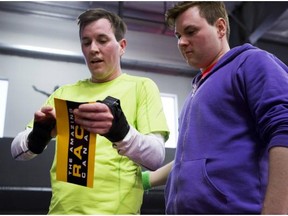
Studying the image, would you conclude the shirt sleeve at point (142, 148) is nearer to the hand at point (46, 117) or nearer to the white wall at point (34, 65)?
the hand at point (46, 117)

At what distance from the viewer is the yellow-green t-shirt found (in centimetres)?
87

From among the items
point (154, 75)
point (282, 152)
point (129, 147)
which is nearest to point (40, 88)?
point (154, 75)

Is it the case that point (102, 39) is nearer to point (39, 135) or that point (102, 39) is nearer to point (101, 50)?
point (101, 50)

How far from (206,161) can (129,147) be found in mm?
198

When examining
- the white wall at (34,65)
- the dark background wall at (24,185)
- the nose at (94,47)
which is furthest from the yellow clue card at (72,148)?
the white wall at (34,65)

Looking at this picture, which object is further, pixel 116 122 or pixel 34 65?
pixel 34 65

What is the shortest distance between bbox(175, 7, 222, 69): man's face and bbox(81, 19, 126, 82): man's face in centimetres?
23

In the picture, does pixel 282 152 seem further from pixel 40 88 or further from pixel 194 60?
pixel 40 88

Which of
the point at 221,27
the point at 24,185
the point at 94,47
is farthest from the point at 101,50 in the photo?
the point at 24,185

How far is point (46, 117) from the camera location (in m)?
0.87

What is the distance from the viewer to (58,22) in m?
2.99

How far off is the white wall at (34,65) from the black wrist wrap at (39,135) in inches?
71.5

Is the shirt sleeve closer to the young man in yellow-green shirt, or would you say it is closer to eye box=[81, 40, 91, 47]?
the young man in yellow-green shirt

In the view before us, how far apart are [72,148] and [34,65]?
226 centimetres
